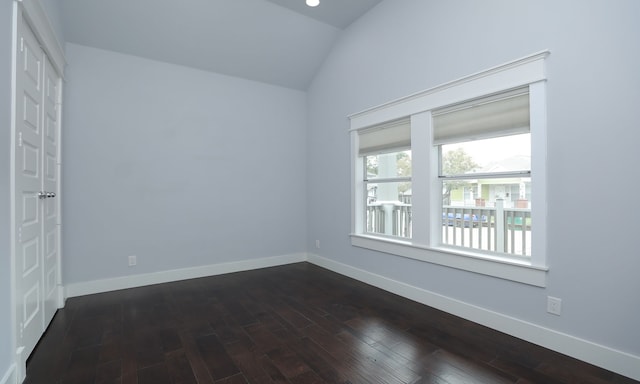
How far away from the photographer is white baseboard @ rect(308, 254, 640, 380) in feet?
6.25

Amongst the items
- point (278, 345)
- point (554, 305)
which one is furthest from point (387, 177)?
point (278, 345)

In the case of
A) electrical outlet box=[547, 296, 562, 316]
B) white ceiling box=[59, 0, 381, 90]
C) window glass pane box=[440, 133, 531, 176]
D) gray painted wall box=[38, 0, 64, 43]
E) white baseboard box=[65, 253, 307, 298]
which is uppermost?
white ceiling box=[59, 0, 381, 90]

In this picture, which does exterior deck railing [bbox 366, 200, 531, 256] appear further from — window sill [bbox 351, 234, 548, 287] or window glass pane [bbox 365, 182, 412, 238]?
window sill [bbox 351, 234, 548, 287]

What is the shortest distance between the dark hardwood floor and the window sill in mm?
488

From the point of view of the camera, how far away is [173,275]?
3959 mm

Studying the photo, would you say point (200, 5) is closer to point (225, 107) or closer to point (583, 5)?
point (225, 107)

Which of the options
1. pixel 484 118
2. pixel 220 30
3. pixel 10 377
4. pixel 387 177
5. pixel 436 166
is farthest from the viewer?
pixel 387 177

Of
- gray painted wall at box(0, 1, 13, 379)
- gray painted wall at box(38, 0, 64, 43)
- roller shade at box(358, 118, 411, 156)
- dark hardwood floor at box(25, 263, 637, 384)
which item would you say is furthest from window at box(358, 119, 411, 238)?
gray painted wall at box(38, 0, 64, 43)

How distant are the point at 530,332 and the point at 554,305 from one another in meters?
0.30

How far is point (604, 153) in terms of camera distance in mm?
1989

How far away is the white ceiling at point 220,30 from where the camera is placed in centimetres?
329

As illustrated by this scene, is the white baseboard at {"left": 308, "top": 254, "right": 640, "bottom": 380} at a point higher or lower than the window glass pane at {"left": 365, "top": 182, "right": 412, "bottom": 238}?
lower

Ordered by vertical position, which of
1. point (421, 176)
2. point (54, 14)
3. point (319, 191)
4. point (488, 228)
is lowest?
point (488, 228)

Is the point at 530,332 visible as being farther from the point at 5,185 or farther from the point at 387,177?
the point at 5,185
